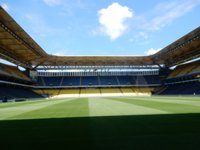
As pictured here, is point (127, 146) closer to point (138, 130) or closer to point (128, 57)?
point (138, 130)

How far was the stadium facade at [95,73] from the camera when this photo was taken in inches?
1937

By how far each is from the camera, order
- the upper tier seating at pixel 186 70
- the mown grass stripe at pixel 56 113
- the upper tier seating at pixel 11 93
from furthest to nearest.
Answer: the upper tier seating at pixel 186 70 < the upper tier seating at pixel 11 93 < the mown grass stripe at pixel 56 113

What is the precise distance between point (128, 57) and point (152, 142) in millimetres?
57188

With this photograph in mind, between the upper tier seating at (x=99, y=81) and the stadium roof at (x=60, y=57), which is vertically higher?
the stadium roof at (x=60, y=57)

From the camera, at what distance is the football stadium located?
6375 mm

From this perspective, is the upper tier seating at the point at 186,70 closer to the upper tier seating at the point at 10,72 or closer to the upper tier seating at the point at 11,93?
the upper tier seating at the point at 11,93

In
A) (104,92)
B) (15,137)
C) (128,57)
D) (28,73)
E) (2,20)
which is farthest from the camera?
(104,92)

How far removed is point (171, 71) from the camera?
7319 cm

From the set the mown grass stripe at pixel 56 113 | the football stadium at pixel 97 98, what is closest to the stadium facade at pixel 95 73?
the football stadium at pixel 97 98

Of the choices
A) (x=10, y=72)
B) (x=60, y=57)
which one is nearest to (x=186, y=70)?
(x=60, y=57)

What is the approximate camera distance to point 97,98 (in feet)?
157

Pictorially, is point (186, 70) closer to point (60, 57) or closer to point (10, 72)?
point (60, 57)

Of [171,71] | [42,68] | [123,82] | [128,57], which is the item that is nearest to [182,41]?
[128,57]

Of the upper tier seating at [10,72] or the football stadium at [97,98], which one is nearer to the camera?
the football stadium at [97,98]
